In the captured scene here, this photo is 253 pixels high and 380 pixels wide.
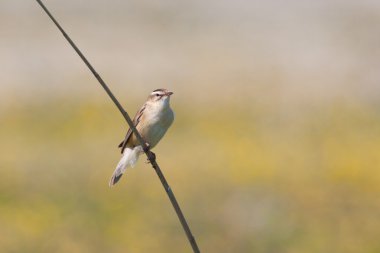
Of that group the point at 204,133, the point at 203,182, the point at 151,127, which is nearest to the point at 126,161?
the point at 151,127

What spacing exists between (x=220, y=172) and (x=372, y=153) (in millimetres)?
1953

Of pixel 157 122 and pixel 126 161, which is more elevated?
pixel 157 122

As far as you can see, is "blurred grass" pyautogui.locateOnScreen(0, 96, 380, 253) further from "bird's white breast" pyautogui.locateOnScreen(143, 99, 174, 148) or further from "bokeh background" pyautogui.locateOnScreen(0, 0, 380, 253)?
"bird's white breast" pyautogui.locateOnScreen(143, 99, 174, 148)

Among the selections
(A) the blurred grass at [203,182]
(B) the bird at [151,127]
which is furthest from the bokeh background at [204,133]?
(B) the bird at [151,127]

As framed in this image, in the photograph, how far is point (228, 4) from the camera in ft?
85.3

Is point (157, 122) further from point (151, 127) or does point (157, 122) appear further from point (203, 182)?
point (203, 182)

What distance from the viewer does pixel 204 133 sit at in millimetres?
13914

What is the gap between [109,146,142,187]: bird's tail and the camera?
5.45m

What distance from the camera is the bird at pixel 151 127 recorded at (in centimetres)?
555

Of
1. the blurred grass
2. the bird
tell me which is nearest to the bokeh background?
the blurred grass

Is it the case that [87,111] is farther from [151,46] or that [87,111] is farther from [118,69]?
[151,46]

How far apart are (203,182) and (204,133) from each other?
2331 millimetres

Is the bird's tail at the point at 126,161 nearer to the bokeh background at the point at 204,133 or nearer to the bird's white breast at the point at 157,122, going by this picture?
the bird's white breast at the point at 157,122

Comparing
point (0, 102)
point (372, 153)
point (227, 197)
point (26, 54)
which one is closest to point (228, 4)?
point (26, 54)
